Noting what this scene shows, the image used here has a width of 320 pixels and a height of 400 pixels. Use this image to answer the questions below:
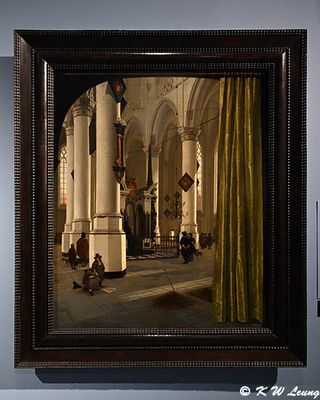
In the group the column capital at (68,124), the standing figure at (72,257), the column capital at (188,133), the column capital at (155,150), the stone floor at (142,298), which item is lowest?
the stone floor at (142,298)

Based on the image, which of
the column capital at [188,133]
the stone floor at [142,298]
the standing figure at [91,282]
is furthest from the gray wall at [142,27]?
the column capital at [188,133]

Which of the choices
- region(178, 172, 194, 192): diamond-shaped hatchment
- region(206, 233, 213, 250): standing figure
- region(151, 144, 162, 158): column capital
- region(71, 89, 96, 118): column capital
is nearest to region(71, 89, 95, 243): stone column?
region(71, 89, 96, 118): column capital

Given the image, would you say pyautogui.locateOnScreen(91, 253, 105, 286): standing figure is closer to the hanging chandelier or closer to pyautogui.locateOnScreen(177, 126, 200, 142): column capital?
the hanging chandelier

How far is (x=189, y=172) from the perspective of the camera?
4.72 feet

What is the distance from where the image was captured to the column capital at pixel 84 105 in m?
1.45

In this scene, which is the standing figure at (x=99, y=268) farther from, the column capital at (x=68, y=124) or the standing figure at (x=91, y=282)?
the column capital at (x=68, y=124)

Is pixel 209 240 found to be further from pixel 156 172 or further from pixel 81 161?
pixel 81 161

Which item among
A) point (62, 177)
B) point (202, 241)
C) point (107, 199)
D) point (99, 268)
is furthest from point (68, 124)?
point (202, 241)

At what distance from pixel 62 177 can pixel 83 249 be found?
0.28 m

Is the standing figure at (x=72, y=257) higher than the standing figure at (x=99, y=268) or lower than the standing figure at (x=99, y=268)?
higher

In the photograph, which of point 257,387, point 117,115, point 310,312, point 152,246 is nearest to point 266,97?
point 117,115

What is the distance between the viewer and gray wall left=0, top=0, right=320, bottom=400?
147cm

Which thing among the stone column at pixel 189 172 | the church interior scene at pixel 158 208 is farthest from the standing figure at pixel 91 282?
the stone column at pixel 189 172

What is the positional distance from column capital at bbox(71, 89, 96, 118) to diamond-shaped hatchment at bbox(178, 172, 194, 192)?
1.38 feet
